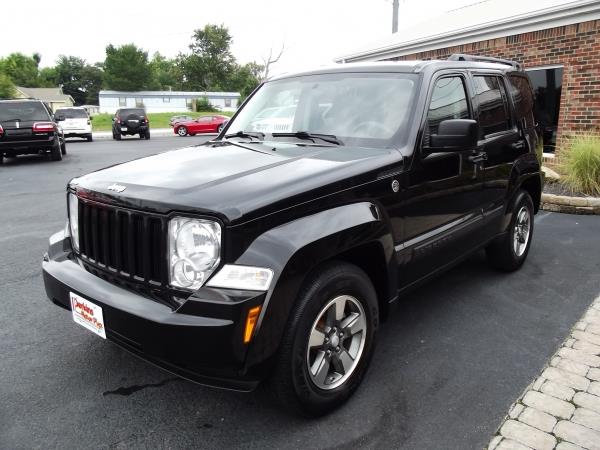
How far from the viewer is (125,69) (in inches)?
3014

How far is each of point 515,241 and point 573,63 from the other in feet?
21.9

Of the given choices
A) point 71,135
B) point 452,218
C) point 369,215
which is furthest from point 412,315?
point 71,135

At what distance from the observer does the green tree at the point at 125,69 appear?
251ft

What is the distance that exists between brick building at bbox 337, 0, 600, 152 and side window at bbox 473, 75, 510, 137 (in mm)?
5505

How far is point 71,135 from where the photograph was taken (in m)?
24.8

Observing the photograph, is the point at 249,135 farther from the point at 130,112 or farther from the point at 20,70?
the point at 20,70

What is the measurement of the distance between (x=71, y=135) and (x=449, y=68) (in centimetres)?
2495

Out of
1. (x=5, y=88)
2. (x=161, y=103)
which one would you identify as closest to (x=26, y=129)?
(x=5, y=88)

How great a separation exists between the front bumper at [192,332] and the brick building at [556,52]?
8.54 m

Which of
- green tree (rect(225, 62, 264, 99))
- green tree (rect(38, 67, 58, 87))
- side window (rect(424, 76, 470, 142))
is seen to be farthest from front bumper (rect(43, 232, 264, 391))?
green tree (rect(38, 67, 58, 87))

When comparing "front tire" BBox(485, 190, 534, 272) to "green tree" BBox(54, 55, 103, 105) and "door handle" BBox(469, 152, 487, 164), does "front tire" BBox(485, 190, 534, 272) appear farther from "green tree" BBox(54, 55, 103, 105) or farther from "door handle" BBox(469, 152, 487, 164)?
"green tree" BBox(54, 55, 103, 105)

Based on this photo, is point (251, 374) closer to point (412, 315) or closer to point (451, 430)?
point (451, 430)

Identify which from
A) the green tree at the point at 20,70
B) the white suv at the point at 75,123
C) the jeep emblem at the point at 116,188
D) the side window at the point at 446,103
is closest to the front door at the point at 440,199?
the side window at the point at 446,103

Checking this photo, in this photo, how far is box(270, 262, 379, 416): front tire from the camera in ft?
7.52
